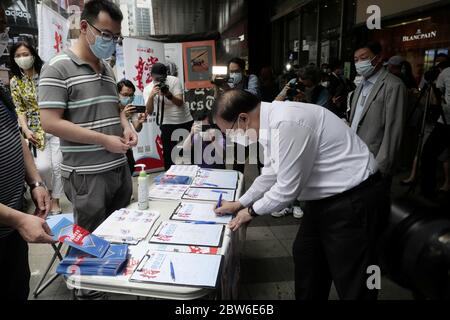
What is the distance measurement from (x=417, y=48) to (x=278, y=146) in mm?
4043

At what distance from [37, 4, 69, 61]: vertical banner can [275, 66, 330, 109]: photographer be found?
82.9 inches

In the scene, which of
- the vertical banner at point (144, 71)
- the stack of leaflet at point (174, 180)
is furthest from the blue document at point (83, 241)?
the vertical banner at point (144, 71)

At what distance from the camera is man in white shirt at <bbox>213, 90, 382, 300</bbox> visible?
1.30 meters

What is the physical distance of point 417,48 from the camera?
14.0ft

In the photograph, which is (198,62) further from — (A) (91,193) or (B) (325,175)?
(B) (325,175)

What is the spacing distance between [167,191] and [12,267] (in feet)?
2.75

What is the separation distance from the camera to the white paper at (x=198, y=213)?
1516mm

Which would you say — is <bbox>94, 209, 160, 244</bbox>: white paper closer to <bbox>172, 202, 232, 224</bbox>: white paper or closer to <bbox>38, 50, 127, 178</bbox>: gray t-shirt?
<bbox>172, 202, 232, 224</bbox>: white paper

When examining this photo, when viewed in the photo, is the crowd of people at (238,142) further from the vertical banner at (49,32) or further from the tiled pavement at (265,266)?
the vertical banner at (49,32)

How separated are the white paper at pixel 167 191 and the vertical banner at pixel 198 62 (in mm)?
3029

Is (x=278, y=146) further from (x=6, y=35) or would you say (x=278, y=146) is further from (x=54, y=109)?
(x=6, y=35)

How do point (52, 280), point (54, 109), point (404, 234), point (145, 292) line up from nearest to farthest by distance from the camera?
point (404, 234)
point (145, 292)
point (54, 109)
point (52, 280)

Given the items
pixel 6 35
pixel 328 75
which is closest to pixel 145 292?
pixel 6 35

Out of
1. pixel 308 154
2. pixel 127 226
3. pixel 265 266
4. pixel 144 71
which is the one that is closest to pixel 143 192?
pixel 127 226
